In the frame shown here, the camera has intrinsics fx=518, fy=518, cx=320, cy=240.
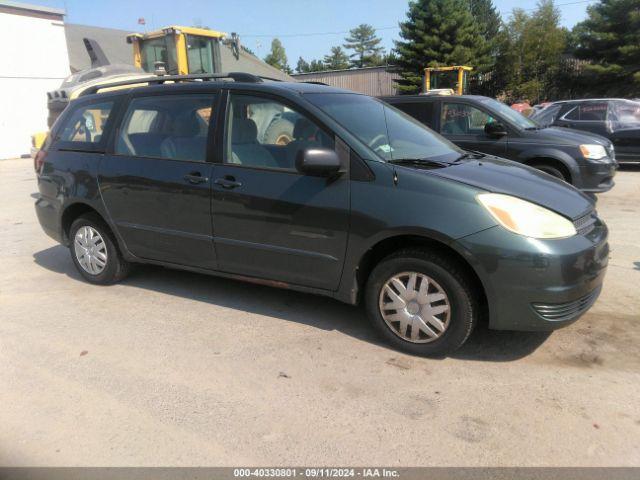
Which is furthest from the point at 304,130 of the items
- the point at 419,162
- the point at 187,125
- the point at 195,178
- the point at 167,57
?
the point at 167,57

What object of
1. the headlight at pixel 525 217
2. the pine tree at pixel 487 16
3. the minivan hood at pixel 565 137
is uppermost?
the pine tree at pixel 487 16

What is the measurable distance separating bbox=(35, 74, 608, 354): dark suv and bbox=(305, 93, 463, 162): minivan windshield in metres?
0.02

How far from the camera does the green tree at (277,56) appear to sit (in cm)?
8475

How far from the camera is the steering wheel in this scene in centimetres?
359

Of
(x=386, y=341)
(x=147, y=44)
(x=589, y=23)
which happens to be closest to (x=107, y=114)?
(x=386, y=341)

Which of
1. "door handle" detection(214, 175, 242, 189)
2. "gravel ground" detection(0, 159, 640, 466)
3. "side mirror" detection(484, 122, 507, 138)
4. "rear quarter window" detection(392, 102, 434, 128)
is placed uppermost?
"rear quarter window" detection(392, 102, 434, 128)

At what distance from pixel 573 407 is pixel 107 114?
431 centimetres

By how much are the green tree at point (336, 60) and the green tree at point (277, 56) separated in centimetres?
1351

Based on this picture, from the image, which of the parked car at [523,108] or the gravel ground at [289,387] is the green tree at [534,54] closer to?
the parked car at [523,108]

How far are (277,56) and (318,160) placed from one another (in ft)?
289

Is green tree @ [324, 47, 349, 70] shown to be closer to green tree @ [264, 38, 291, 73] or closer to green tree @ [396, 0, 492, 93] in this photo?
green tree @ [264, 38, 291, 73]

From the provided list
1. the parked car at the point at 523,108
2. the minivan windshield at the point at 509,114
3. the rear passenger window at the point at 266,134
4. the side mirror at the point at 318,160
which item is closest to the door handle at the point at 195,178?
the rear passenger window at the point at 266,134

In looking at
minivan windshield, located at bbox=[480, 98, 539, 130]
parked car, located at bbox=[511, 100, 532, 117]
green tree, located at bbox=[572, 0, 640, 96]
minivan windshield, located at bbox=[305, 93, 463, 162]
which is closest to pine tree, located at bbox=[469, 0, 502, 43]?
green tree, located at bbox=[572, 0, 640, 96]

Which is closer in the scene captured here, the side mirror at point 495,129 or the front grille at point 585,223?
the front grille at point 585,223
